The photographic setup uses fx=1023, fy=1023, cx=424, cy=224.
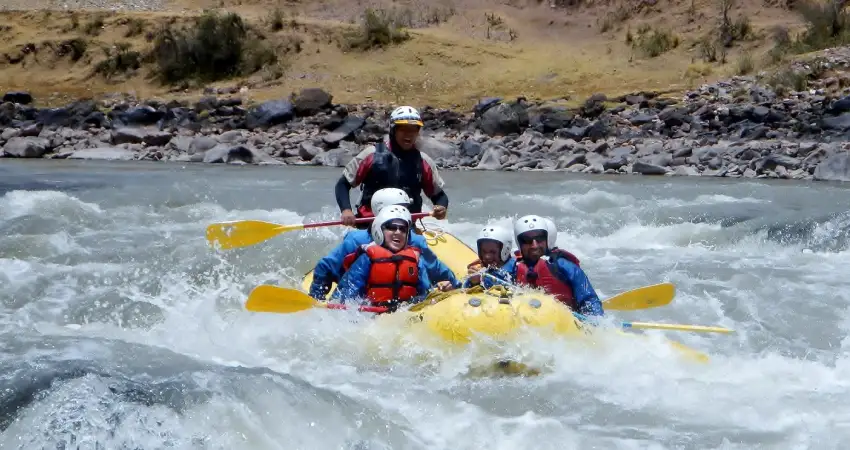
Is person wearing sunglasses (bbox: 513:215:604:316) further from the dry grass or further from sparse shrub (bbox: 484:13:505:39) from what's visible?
sparse shrub (bbox: 484:13:505:39)

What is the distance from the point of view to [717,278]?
8445 millimetres

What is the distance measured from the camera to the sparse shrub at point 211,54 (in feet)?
87.9

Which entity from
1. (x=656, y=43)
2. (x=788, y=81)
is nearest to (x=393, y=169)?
(x=788, y=81)

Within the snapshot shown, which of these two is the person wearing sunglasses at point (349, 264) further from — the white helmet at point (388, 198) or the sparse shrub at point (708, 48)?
the sparse shrub at point (708, 48)

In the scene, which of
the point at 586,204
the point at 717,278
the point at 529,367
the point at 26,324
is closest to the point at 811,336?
the point at 717,278

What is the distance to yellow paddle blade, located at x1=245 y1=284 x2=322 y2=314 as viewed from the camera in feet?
18.8

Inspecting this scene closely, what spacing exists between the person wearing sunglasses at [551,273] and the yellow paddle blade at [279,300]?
1182 mm

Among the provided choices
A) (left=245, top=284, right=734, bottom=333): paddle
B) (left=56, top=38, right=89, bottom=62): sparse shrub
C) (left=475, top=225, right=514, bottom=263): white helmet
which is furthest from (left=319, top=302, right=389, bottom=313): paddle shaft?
(left=56, top=38, right=89, bottom=62): sparse shrub

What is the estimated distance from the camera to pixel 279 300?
18.9 feet

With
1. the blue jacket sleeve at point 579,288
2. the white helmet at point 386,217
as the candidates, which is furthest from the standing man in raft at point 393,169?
the blue jacket sleeve at point 579,288

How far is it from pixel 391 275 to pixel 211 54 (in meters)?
22.5

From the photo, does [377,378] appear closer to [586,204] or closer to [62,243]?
[62,243]

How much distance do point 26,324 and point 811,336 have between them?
15.9 feet

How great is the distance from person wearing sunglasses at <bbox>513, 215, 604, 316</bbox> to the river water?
39cm
